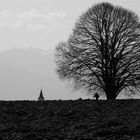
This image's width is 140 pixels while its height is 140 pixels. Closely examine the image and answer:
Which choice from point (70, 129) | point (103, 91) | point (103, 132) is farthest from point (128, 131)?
point (103, 91)

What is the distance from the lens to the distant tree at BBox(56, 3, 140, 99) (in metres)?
43.1

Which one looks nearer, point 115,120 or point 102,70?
point 115,120

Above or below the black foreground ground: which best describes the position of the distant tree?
above

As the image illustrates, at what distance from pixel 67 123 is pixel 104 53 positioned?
3035 centimetres

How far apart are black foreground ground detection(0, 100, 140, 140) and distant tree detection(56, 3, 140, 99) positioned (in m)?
24.9

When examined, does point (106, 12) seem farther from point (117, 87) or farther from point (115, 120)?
point (115, 120)

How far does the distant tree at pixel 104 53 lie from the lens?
43094 mm

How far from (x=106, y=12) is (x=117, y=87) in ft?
29.4

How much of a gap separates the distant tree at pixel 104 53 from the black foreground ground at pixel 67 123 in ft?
81.7

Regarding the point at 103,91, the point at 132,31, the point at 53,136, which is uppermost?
the point at 132,31

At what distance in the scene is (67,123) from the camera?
45.6ft

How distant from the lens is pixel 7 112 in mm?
16625

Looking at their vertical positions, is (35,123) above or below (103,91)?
below

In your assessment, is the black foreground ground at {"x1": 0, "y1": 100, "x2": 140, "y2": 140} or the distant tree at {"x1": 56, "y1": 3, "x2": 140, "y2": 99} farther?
the distant tree at {"x1": 56, "y1": 3, "x2": 140, "y2": 99}
